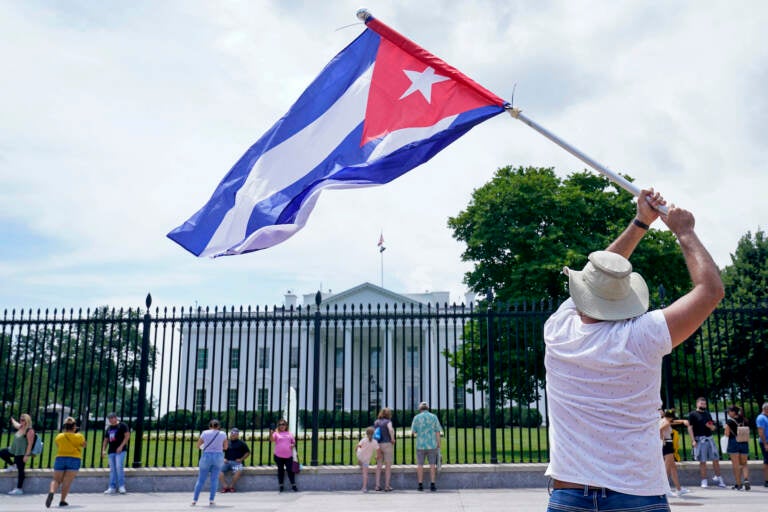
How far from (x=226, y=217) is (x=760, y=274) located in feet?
97.5

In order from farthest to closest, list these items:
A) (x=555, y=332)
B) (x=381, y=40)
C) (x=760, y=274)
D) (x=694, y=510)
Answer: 1. (x=760, y=274)
2. (x=694, y=510)
3. (x=381, y=40)
4. (x=555, y=332)

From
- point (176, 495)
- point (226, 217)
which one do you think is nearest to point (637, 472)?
point (226, 217)

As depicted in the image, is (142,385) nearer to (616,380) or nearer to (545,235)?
(616,380)

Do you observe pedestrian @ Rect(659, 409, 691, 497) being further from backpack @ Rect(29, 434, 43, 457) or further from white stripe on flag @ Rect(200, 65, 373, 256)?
backpack @ Rect(29, 434, 43, 457)

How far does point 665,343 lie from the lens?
2537mm

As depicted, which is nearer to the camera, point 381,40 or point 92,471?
point 381,40

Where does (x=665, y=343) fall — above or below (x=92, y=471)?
above

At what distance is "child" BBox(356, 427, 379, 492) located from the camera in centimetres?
1299

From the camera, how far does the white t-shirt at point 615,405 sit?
259cm

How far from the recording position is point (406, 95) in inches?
254

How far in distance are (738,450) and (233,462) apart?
9.83 m

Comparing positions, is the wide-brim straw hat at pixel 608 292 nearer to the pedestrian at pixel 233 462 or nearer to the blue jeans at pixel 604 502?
the blue jeans at pixel 604 502

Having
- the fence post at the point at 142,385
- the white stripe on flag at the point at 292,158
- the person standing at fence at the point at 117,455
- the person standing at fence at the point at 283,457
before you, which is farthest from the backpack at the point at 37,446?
the white stripe on flag at the point at 292,158

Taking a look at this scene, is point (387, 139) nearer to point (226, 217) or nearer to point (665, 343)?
point (226, 217)
